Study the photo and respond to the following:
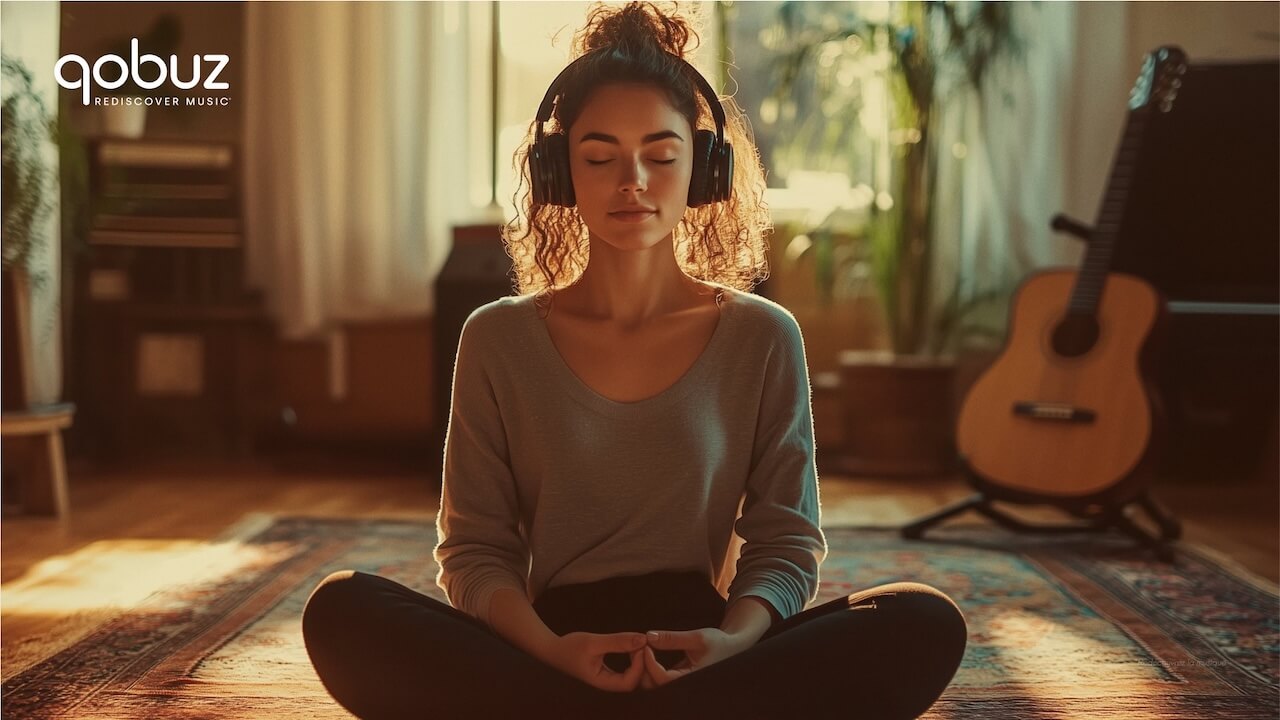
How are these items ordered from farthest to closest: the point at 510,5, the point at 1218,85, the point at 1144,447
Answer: the point at 510,5
the point at 1218,85
the point at 1144,447

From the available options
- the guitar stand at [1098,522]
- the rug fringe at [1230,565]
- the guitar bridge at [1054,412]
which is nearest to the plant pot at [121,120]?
the guitar stand at [1098,522]

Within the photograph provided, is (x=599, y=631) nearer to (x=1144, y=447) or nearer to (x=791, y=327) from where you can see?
(x=791, y=327)

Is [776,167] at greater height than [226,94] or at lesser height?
lesser

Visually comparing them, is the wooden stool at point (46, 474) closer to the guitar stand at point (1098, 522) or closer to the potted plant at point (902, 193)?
the guitar stand at point (1098, 522)

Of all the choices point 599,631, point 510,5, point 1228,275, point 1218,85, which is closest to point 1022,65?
point 1218,85

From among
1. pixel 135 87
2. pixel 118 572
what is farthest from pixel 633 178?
pixel 135 87

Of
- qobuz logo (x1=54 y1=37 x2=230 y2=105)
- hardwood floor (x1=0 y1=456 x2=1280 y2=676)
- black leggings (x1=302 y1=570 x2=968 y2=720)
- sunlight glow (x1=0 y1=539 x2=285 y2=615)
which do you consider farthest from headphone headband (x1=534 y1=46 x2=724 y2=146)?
qobuz logo (x1=54 y1=37 x2=230 y2=105)

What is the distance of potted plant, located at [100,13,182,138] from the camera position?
361cm

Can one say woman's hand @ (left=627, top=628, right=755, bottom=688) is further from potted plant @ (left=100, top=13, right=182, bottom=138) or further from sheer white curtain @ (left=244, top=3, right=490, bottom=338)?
potted plant @ (left=100, top=13, right=182, bottom=138)

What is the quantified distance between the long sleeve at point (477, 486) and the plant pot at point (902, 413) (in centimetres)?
245

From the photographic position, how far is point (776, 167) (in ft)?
12.6

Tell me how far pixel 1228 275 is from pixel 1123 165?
743mm

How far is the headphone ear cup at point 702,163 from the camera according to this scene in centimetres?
115

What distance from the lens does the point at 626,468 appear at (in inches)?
44.4
